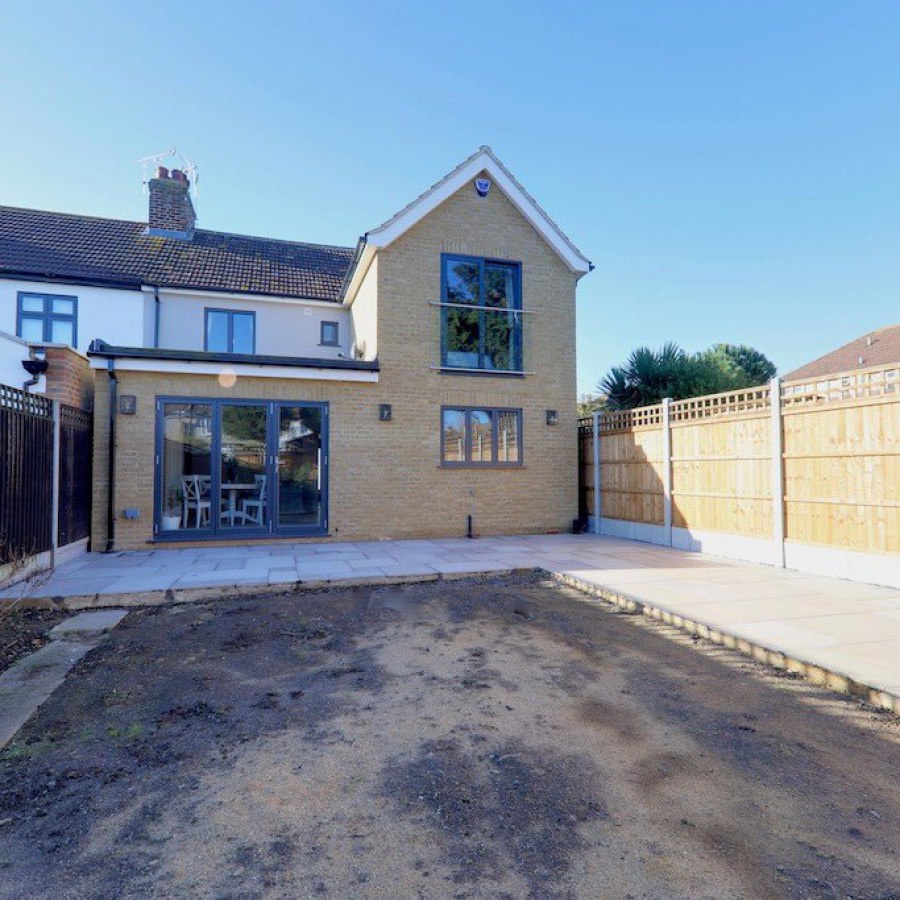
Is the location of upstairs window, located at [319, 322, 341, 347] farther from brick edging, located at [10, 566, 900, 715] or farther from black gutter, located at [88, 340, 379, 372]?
brick edging, located at [10, 566, 900, 715]

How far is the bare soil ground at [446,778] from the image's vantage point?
1876 millimetres

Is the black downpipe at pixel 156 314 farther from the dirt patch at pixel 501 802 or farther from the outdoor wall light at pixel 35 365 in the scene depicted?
the dirt patch at pixel 501 802

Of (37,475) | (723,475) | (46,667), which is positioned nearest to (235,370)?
(37,475)

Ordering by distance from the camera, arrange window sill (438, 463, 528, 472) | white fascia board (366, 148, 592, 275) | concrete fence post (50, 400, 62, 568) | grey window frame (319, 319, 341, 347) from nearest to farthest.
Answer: concrete fence post (50, 400, 62, 568), white fascia board (366, 148, 592, 275), window sill (438, 463, 528, 472), grey window frame (319, 319, 341, 347)

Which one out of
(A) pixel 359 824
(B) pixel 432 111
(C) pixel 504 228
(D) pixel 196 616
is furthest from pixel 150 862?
(B) pixel 432 111

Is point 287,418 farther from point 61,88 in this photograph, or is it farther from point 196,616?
point 61,88

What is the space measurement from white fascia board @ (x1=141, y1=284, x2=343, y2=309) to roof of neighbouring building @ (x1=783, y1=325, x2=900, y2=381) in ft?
59.5

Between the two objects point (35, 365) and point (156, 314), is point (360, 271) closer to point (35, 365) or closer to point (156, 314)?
point (156, 314)

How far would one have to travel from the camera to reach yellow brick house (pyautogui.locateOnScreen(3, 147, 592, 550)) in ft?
30.3

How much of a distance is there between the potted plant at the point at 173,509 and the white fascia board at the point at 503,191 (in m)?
5.90

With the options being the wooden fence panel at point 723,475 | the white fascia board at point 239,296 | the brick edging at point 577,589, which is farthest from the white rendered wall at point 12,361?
the wooden fence panel at point 723,475

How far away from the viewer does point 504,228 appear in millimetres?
11477

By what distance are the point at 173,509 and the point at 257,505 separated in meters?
1.37

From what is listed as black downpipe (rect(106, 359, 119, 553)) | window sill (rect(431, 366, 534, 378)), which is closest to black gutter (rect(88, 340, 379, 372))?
black downpipe (rect(106, 359, 119, 553))
